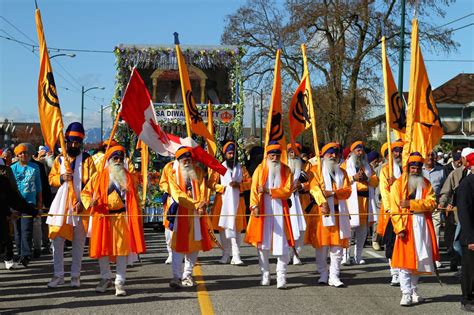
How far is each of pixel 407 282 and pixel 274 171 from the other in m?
2.39

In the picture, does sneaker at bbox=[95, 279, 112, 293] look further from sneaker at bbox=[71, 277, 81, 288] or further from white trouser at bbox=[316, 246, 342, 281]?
white trouser at bbox=[316, 246, 342, 281]

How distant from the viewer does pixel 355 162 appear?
1257cm

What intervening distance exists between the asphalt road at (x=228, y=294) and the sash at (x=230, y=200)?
70cm

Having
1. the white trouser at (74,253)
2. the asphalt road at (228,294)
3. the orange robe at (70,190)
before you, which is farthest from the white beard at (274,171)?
the white trouser at (74,253)

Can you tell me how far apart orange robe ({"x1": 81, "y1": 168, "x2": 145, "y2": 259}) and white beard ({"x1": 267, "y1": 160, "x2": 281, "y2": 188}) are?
1836 mm

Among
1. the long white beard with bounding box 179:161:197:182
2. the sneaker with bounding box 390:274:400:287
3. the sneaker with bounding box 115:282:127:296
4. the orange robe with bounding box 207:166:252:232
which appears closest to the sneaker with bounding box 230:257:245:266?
the orange robe with bounding box 207:166:252:232

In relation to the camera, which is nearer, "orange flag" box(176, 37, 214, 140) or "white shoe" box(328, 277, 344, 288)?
"white shoe" box(328, 277, 344, 288)

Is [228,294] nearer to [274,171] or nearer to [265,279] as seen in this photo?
[265,279]

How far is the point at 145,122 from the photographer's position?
34.2 ft

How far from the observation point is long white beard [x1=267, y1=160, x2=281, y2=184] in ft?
33.2

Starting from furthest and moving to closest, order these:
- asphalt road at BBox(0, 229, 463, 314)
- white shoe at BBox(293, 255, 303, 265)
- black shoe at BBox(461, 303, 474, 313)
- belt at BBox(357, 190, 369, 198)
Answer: belt at BBox(357, 190, 369, 198)
white shoe at BBox(293, 255, 303, 265)
asphalt road at BBox(0, 229, 463, 314)
black shoe at BBox(461, 303, 474, 313)

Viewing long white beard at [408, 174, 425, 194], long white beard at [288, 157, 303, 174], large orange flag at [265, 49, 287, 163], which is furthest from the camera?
long white beard at [288, 157, 303, 174]

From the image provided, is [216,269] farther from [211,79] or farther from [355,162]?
[211,79]

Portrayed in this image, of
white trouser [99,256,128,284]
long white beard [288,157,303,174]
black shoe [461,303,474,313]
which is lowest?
black shoe [461,303,474,313]
